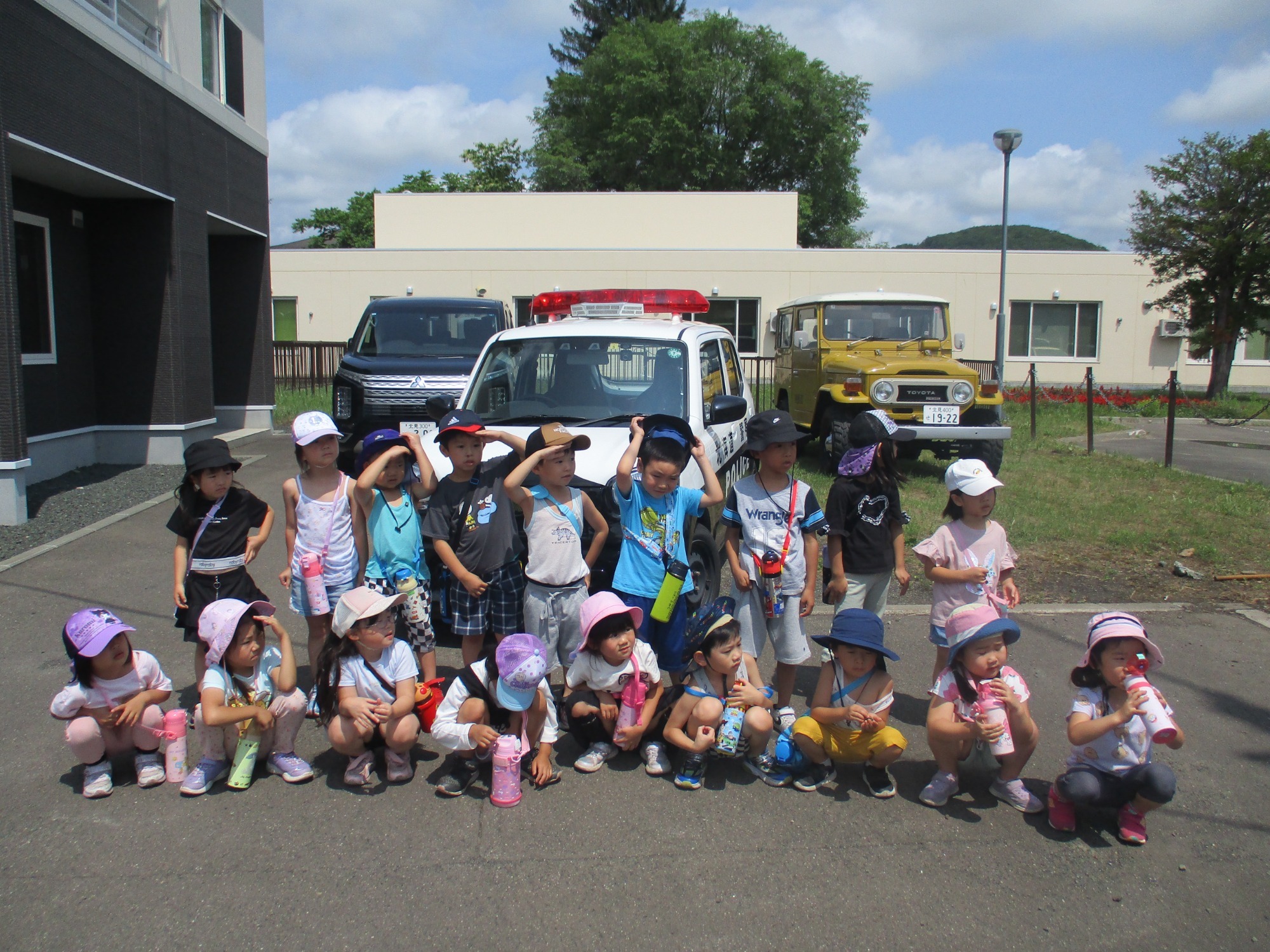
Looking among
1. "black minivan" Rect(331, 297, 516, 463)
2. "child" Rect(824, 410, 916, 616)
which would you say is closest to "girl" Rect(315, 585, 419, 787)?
"child" Rect(824, 410, 916, 616)

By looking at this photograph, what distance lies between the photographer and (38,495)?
9281 mm

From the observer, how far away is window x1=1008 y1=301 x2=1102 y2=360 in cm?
2702

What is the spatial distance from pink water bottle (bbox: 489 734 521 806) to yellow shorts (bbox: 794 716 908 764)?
115 centimetres

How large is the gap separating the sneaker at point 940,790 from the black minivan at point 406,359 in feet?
19.2

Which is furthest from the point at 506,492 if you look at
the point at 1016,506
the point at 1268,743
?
the point at 1016,506

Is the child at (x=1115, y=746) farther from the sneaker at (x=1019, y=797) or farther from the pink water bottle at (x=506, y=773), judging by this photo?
the pink water bottle at (x=506, y=773)

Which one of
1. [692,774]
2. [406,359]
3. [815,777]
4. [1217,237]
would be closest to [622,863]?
[692,774]

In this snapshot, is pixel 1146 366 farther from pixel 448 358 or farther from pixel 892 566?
pixel 892 566

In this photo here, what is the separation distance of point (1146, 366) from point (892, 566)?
26.6 m

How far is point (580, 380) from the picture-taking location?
619 cm

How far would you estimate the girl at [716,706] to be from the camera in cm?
392

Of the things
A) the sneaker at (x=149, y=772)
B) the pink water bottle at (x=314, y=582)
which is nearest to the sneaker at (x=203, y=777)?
the sneaker at (x=149, y=772)

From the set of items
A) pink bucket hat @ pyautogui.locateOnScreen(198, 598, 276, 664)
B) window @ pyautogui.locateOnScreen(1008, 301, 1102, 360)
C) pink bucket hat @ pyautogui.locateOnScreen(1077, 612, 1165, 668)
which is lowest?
pink bucket hat @ pyautogui.locateOnScreen(198, 598, 276, 664)

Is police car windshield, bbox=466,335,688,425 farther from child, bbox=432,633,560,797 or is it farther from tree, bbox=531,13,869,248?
tree, bbox=531,13,869,248
